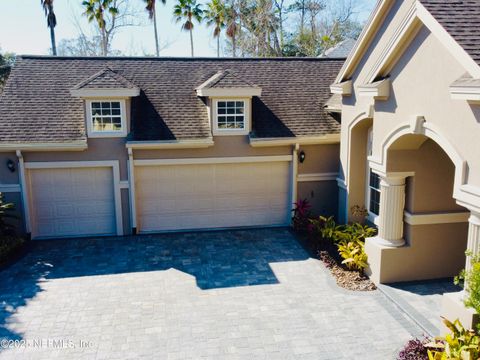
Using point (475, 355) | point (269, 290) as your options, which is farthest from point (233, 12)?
point (475, 355)

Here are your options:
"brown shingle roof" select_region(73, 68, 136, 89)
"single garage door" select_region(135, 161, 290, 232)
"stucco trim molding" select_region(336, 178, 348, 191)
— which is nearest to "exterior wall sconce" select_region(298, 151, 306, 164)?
"single garage door" select_region(135, 161, 290, 232)

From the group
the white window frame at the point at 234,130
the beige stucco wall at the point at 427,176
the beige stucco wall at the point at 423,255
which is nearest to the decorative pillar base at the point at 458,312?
the beige stucco wall at the point at 423,255

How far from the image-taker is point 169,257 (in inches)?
521

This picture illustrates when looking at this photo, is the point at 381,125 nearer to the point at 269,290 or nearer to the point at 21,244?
the point at 269,290

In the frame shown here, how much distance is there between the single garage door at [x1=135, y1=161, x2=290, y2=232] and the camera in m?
15.2

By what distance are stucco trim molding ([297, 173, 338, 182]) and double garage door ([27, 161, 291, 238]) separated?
48cm

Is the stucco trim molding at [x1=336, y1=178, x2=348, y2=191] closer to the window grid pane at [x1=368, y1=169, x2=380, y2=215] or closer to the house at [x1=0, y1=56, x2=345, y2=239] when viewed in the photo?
the house at [x1=0, y1=56, x2=345, y2=239]

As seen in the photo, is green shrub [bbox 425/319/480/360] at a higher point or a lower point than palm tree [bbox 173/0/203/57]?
lower

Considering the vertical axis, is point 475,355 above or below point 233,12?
below

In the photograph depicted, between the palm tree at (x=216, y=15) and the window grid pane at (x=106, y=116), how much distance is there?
28.5 metres

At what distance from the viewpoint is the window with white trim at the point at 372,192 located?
1382 cm

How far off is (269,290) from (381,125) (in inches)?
192

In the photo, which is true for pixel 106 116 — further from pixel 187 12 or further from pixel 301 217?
pixel 187 12

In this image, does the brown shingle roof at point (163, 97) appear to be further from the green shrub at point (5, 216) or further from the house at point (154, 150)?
the green shrub at point (5, 216)
